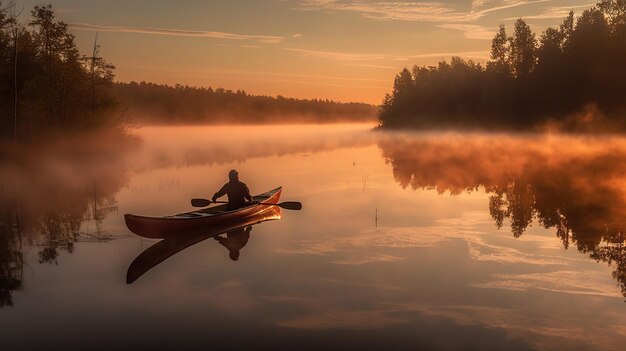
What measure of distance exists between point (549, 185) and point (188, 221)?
18910mm

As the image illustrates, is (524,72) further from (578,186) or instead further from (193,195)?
(193,195)

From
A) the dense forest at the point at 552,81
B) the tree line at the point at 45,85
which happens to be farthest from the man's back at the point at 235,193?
the dense forest at the point at 552,81

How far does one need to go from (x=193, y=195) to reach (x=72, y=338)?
17.5 m

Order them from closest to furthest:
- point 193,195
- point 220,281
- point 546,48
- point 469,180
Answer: point 220,281, point 193,195, point 469,180, point 546,48

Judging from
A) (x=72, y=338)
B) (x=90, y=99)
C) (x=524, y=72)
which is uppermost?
(x=524, y=72)

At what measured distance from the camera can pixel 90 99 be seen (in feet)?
178

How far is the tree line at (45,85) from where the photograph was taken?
46500 mm

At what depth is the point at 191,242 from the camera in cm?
1667

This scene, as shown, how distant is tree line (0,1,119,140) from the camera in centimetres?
4650

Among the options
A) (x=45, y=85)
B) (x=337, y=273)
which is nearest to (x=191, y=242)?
(x=337, y=273)

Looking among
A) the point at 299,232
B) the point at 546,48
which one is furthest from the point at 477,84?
the point at 299,232

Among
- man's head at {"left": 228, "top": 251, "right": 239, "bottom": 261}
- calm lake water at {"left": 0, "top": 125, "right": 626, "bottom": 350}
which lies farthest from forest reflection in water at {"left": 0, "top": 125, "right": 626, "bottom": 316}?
man's head at {"left": 228, "top": 251, "right": 239, "bottom": 261}

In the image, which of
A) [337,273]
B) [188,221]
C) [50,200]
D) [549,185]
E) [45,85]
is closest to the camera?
[337,273]

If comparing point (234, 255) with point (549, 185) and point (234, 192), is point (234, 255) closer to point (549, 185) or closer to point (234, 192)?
point (234, 192)
